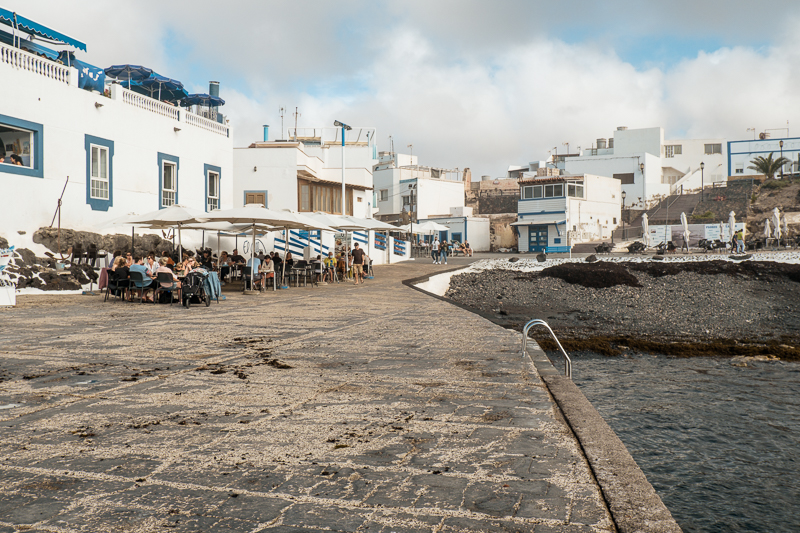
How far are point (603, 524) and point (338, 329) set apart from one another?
696 centimetres

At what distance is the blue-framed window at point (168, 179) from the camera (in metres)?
20.2

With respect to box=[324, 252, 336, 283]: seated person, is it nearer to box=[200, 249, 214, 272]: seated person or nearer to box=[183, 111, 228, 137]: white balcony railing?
box=[200, 249, 214, 272]: seated person

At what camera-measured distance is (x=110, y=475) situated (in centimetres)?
324

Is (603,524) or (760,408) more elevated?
(603,524)

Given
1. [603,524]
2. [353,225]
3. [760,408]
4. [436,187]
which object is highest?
[436,187]

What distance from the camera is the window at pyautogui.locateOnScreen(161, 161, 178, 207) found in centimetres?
2062

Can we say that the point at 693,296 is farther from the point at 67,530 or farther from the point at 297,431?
the point at 67,530

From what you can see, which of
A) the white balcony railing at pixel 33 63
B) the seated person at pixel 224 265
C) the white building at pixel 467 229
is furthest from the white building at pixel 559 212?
the white balcony railing at pixel 33 63

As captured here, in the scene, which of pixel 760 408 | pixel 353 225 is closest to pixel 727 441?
pixel 760 408

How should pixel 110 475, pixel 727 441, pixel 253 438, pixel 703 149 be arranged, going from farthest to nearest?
pixel 703 149 < pixel 727 441 < pixel 253 438 < pixel 110 475

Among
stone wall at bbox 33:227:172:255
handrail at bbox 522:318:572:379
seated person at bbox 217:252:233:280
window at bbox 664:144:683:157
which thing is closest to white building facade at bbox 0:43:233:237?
stone wall at bbox 33:227:172:255

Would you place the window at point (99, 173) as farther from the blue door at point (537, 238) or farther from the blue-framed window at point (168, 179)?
the blue door at point (537, 238)

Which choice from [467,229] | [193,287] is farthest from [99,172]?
[467,229]

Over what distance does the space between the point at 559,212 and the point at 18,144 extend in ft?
126
